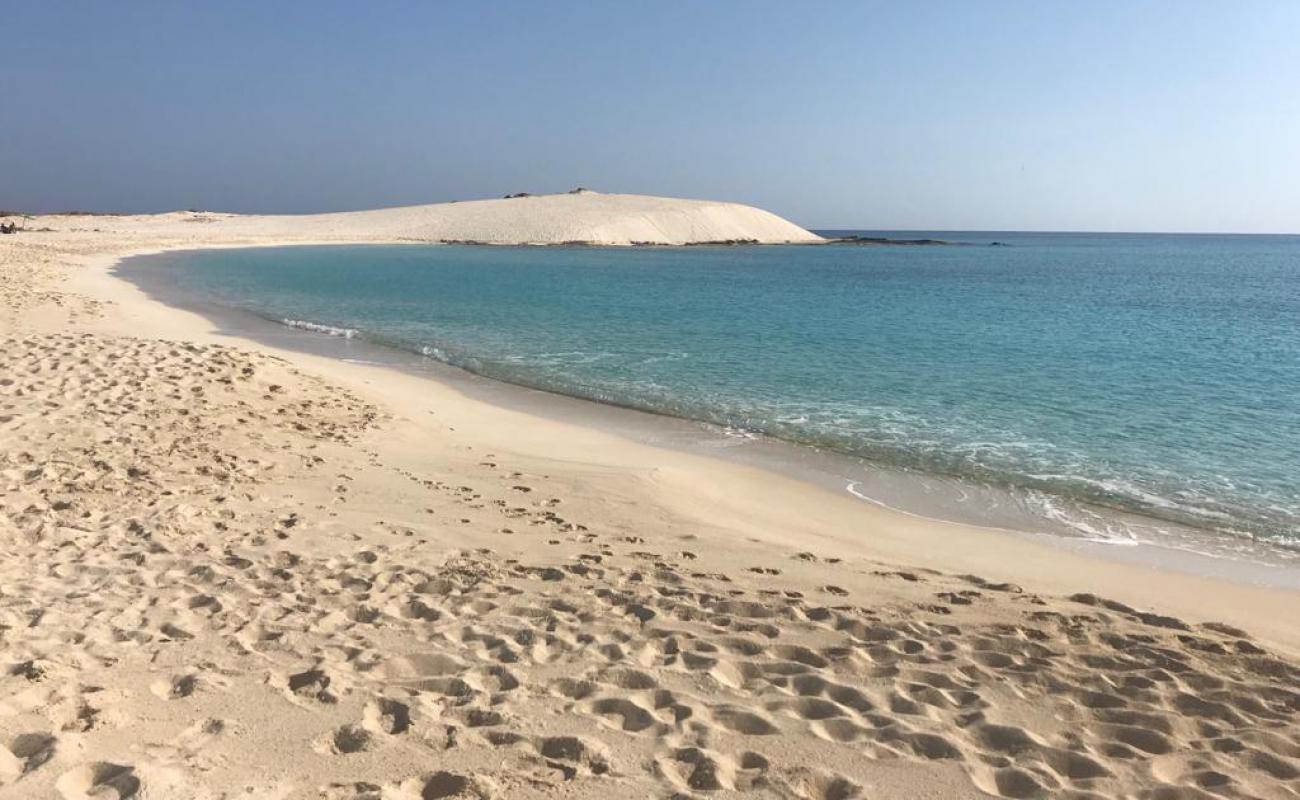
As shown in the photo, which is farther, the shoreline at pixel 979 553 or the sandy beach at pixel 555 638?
the shoreline at pixel 979 553

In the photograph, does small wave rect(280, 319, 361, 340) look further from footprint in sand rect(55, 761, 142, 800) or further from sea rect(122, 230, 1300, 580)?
footprint in sand rect(55, 761, 142, 800)

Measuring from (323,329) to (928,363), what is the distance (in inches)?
586

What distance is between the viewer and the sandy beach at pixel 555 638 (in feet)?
11.9

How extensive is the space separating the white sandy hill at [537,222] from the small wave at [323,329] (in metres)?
66.2

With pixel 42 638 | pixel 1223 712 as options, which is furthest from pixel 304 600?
pixel 1223 712

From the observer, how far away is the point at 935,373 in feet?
56.4

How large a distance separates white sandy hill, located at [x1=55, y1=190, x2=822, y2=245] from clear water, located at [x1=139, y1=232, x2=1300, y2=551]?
4899 cm

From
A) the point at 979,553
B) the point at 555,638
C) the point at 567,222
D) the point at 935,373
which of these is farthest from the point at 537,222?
the point at 555,638

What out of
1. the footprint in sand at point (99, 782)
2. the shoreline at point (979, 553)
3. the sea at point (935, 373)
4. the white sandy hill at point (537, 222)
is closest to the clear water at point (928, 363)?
the sea at point (935, 373)

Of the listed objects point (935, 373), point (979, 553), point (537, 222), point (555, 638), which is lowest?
point (979, 553)

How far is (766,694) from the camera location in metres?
4.25

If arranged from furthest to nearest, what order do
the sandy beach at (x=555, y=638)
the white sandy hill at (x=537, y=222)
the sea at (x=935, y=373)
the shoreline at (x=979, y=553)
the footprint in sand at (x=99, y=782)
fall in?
the white sandy hill at (x=537, y=222)
the sea at (x=935, y=373)
the shoreline at (x=979, y=553)
the sandy beach at (x=555, y=638)
the footprint in sand at (x=99, y=782)

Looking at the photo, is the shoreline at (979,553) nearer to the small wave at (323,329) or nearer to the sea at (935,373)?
the sea at (935,373)

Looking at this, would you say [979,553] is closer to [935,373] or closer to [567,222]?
[935,373]
